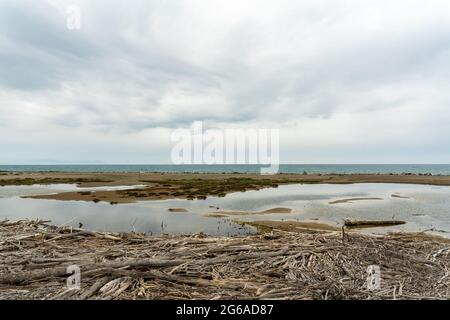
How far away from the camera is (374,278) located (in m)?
7.21

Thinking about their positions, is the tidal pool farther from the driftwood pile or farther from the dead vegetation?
the driftwood pile

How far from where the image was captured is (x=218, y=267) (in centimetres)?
764

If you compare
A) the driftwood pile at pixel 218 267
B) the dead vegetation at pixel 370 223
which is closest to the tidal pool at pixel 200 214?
the dead vegetation at pixel 370 223

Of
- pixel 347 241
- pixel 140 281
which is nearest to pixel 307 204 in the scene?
pixel 347 241

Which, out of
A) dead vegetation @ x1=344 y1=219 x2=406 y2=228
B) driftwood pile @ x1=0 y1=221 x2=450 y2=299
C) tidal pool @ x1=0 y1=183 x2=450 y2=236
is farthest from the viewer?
dead vegetation @ x1=344 y1=219 x2=406 y2=228

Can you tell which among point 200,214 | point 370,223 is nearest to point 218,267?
point 370,223

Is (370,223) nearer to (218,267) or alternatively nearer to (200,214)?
(200,214)

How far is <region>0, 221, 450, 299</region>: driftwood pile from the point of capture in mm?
6406

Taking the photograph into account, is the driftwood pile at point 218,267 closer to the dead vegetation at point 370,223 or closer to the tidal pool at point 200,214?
the tidal pool at point 200,214

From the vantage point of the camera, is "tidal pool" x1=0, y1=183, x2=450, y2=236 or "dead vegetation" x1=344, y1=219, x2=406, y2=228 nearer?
"tidal pool" x1=0, y1=183, x2=450, y2=236

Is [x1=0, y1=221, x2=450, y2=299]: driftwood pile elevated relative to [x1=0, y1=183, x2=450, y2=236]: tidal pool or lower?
elevated

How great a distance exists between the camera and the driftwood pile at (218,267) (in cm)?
641

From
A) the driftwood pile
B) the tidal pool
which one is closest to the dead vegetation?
the tidal pool

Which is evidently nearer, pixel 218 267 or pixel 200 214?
pixel 218 267
